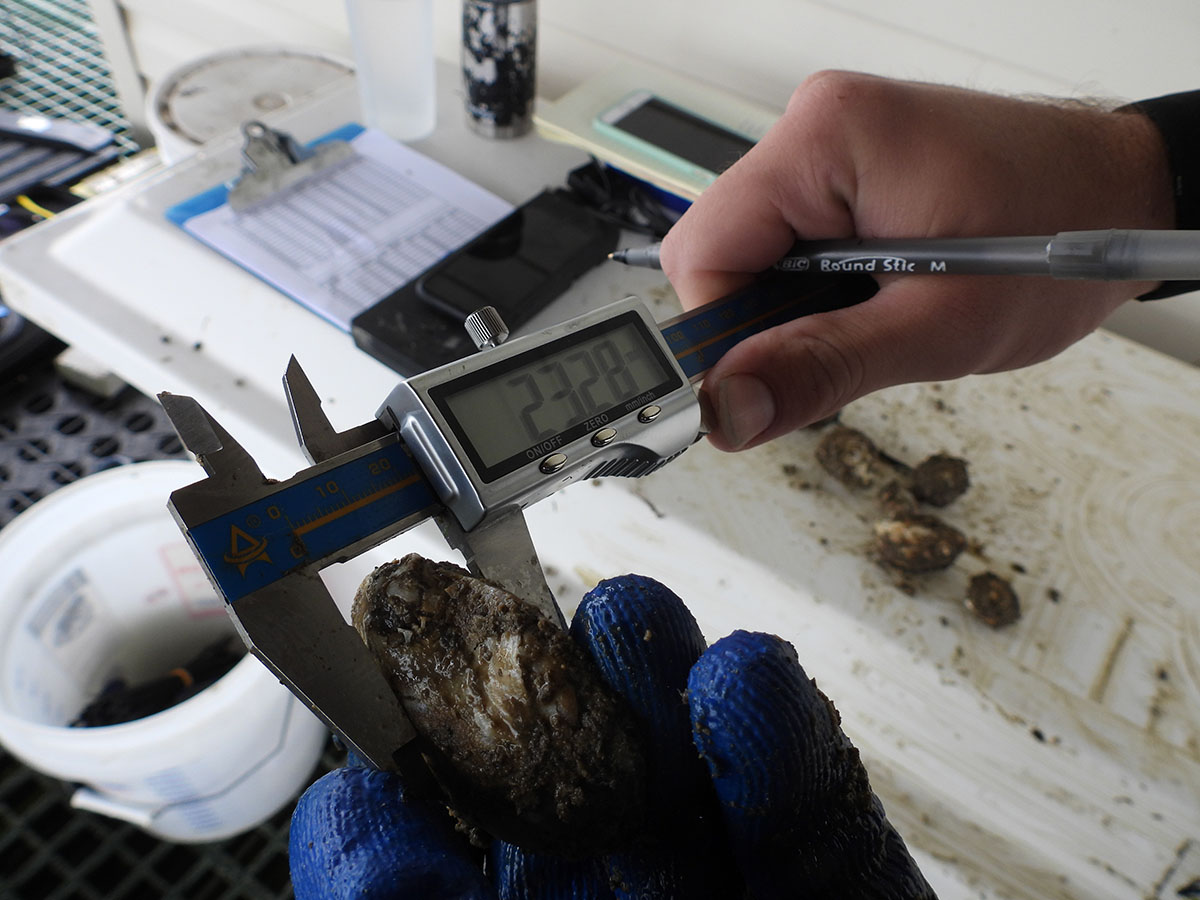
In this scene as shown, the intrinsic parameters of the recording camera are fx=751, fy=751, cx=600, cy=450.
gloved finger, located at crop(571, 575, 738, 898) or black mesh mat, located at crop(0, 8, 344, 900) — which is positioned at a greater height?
gloved finger, located at crop(571, 575, 738, 898)

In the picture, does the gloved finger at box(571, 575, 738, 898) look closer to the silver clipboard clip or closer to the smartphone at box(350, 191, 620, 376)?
the smartphone at box(350, 191, 620, 376)

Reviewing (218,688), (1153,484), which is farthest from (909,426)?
(218,688)

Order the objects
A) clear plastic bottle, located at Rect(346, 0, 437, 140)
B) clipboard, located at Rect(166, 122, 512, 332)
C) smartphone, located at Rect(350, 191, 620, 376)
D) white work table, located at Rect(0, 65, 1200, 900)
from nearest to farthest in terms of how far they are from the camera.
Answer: white work table, located at Rect(0, 65, 1200, 900), smartphone, located at Rect(350, 191, 620, 376), clipboard, located at Rect(166, 122, 512, 332), clear plastic bottle, located at Rect(346, 0, 437, 140)

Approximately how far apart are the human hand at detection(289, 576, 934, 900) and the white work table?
0.38 metres

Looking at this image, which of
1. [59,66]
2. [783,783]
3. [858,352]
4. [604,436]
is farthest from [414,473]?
[59,66]

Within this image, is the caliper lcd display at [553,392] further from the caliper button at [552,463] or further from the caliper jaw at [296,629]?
the caliper jaw at [296,629]

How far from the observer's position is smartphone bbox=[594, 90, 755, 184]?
1537mm

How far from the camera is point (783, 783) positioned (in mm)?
628

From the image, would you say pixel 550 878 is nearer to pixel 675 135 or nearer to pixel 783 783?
pixel 783 783

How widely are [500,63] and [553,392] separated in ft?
4.16

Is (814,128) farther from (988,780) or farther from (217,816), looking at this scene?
(217,816)

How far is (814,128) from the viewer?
0.97 m

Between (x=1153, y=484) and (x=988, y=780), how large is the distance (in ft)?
2.07

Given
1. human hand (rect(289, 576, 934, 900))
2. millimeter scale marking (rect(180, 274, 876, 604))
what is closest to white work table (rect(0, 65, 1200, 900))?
human hand (rect(289, 576, 934, 900))
